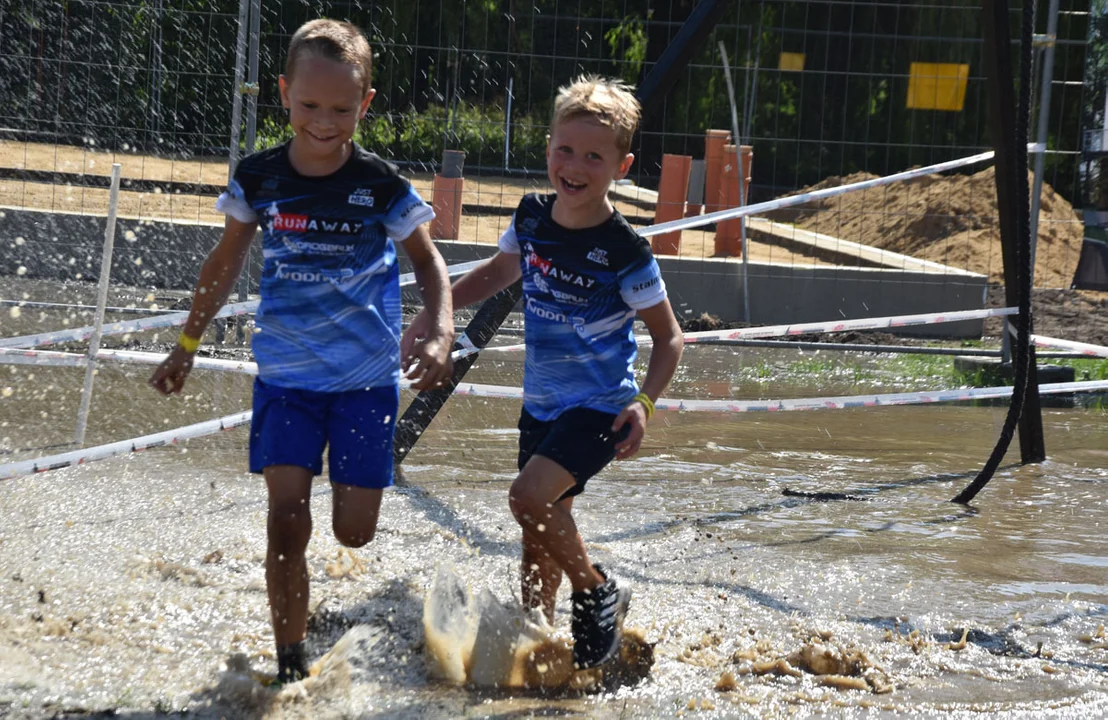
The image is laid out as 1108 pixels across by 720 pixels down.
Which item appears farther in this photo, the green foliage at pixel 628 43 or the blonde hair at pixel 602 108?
the green foliage at pixel 628 43

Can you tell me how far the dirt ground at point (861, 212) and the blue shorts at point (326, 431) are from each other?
8.48 meters

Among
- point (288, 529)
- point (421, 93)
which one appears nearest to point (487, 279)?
point (288, 529)

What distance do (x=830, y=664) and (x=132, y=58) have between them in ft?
28.1

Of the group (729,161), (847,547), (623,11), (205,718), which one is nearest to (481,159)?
(623,11)

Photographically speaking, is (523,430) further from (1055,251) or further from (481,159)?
(1055,251)

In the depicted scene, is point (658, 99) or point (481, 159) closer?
point (658, 99)

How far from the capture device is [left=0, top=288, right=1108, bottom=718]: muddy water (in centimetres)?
356

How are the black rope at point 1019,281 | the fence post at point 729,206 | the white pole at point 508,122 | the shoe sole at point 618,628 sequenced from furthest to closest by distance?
the fence post at point 729,206 → the white pole at point 508,122 → the black rope at point 1019,281 → the shoe sole at point 618,628

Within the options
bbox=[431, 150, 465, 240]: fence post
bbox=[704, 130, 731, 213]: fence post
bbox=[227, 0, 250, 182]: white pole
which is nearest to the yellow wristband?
bbox=[227, 0, 250, 182]: white pole

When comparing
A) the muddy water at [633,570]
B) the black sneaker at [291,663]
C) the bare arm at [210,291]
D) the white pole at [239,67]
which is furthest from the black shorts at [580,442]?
the white pole at [239,67]

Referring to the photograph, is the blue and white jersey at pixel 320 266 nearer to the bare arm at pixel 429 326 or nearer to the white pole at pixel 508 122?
the bare arm at pixel 429 326

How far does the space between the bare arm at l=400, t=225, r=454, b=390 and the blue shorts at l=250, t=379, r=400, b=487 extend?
0.55 feet

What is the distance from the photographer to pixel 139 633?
3.85m

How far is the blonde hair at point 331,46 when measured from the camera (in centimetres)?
346
